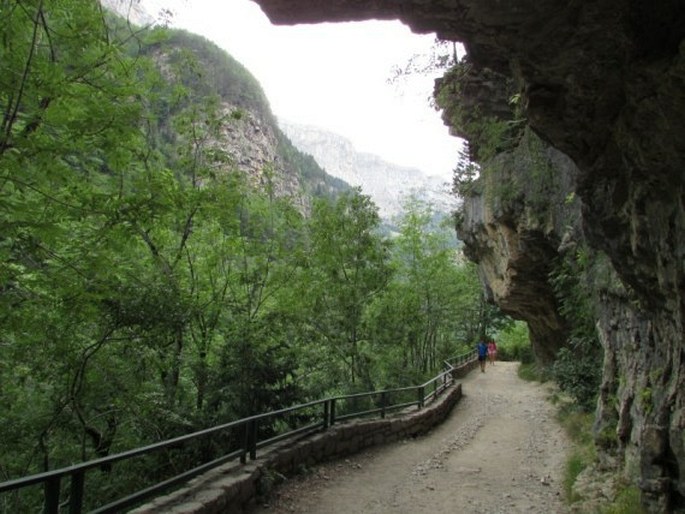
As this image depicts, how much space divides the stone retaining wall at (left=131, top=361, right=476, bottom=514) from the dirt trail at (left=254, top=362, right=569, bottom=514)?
0.21 m

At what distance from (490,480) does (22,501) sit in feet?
24.6

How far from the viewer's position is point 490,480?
8.41 metres

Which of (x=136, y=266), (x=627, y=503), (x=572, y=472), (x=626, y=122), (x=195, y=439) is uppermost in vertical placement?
(x=626, y=122)

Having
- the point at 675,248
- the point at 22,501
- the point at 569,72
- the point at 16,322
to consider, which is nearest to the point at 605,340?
the point at 675,248

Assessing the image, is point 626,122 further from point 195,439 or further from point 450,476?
point 195,439

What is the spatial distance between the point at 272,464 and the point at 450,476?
3.49 m

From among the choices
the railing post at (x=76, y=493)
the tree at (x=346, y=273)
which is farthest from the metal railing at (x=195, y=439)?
the tree at (x=346, y=273)

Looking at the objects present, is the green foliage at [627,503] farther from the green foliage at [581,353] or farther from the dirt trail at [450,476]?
the green foliage at [581,353]

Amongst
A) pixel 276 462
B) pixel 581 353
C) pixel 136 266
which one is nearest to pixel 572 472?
pixel 581 353

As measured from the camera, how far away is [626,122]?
181 inches

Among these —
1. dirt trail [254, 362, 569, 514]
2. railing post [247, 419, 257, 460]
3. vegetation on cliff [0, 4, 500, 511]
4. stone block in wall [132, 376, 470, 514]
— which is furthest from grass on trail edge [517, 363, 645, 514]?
vegetation on cliff [0, 4, 500, 511]

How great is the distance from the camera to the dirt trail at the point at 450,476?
6742 mm

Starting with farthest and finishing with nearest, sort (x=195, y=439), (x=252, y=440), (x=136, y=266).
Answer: (x=136, y=266), (x=195, y=439), (x=252, y=440)

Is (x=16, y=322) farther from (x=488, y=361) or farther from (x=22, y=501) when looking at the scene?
(x=488, y=361)
